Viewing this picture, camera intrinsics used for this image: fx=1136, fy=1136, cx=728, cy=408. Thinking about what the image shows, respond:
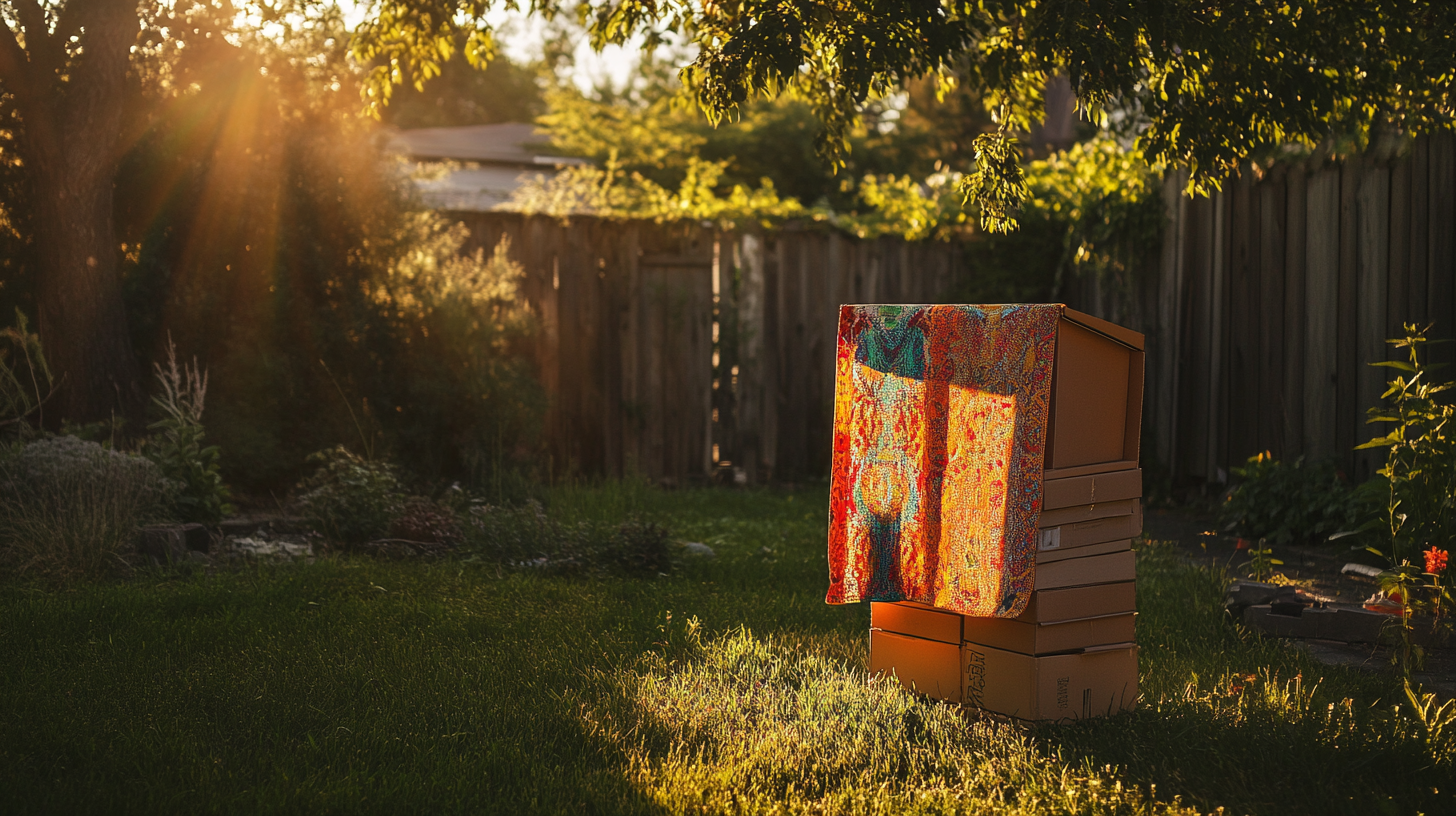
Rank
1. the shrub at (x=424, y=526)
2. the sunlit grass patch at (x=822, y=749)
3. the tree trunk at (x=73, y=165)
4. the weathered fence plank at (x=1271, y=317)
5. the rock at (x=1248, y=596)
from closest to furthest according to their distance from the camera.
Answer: the sunlit grass patch at (x=822, y=749), the rock at (x=1248, y=596), the shrub at (x=424, y=526), the tree trunk at (x=73, y=165), the weathered fence plank at (x=1271, y=317)

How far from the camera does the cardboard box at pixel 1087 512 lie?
3.31 meters

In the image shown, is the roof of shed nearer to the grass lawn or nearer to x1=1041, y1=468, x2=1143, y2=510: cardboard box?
the grass lawn

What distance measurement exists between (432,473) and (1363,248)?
574cm

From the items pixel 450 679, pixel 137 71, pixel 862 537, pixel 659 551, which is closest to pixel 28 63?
pixel 137 71

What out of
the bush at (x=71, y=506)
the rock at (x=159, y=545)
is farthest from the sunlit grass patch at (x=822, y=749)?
the bush at (x=71, y=506)

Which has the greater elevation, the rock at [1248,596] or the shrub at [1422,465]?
the shrub at [1422,465]

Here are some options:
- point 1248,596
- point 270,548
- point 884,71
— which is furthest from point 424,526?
point 1248,596

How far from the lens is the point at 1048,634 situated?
3.35m

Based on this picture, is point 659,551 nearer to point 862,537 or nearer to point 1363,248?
point 862,537

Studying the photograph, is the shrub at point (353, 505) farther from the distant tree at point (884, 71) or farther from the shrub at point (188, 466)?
the distant tree at point (884, 71)

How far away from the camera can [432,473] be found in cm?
752

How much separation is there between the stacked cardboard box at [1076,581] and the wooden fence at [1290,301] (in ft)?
Answer: 10.7

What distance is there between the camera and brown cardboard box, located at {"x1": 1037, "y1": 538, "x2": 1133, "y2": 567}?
330 centimetres

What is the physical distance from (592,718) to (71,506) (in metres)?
3.09
